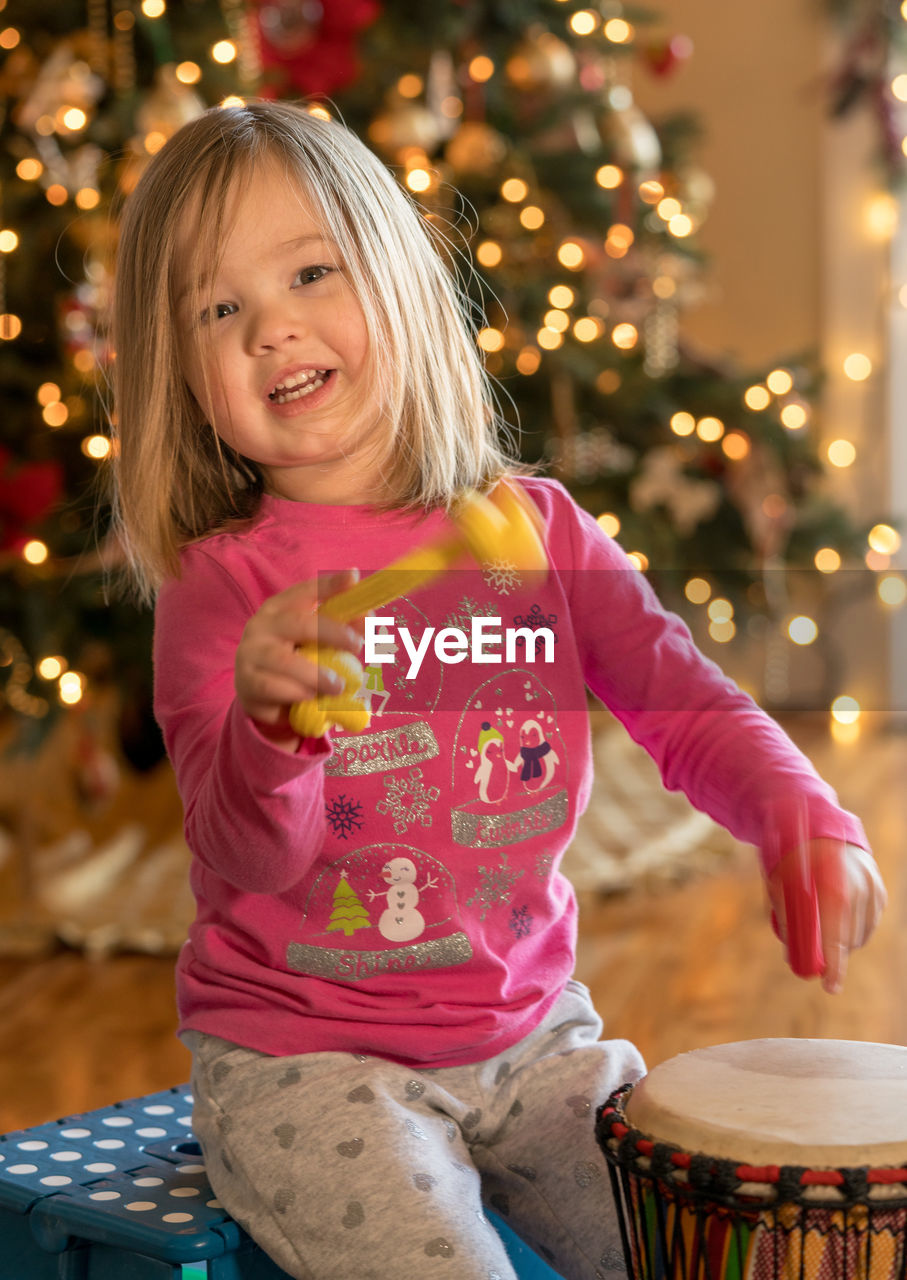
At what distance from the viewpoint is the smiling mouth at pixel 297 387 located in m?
0.87

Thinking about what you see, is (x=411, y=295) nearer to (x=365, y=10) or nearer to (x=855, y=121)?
(x=365, y=10)

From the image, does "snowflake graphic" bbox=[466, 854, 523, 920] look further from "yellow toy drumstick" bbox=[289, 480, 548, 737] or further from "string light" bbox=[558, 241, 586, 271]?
"string light" bbox=[558, 241, 586, 271]

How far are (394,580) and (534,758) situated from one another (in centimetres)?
29

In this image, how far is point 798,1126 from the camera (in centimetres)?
66

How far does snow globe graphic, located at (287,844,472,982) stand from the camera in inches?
33.1

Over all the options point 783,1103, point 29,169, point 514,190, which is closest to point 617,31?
point 514,190

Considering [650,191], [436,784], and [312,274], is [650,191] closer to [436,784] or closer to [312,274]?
[312,274]

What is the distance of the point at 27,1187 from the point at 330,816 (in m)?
0.26

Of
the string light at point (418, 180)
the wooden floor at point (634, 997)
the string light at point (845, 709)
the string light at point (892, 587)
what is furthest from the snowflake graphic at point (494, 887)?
the string light at point (845, 709)

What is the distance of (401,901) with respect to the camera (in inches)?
33.6

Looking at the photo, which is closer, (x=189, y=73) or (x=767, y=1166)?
(x=767, y=1166)

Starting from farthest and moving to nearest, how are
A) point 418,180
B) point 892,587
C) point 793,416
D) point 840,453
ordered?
point 840,453
point 892,587
point 793,416
point 418,180

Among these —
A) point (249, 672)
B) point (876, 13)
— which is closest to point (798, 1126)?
point (249, 672)

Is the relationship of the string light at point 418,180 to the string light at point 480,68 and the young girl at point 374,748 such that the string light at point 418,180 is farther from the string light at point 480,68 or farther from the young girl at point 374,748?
the young girl at point 374,748
